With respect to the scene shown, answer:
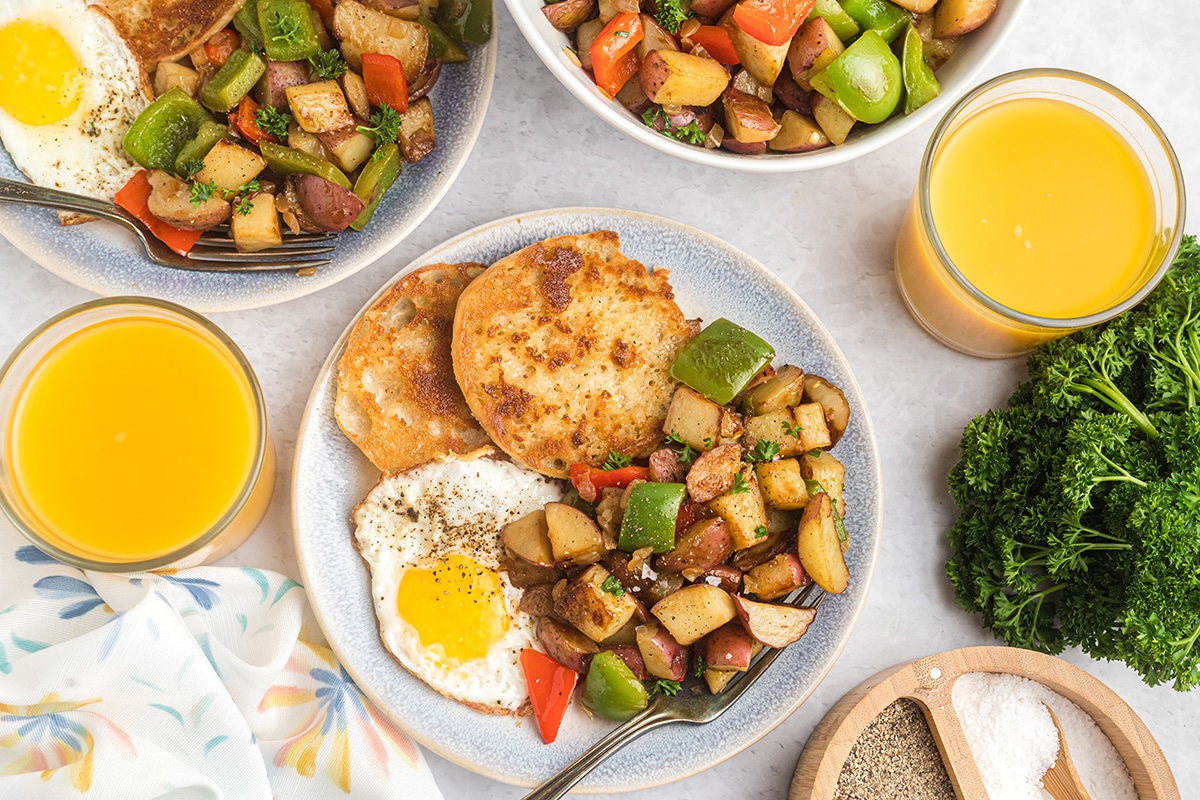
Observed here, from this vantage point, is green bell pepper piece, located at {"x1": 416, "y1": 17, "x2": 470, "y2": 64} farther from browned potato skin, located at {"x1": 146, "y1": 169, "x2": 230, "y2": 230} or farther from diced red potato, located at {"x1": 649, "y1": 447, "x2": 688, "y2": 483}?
diced red potato, located at {"x1": 649, "y1": 447, "x2": 688, "y2": 483}

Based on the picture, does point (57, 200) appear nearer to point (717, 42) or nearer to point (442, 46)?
point (442, 46)

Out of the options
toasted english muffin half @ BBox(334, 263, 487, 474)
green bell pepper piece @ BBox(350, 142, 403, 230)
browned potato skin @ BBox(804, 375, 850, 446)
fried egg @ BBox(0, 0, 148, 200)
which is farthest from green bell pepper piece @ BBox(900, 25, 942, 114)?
fried egg @ BBox(0, 0, 148, 200)

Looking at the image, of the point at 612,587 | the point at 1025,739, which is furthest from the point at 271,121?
the point at 1025,739

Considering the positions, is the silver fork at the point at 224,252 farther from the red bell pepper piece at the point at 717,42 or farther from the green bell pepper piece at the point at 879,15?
the green bell pepper piece at the point at 879,15

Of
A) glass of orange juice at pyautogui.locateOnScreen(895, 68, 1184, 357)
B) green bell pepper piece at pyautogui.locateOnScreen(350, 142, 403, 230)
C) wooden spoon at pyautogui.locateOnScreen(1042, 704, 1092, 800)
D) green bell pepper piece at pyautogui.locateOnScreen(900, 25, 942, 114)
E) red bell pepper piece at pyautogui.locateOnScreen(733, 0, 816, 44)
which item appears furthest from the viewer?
wooden spoon at pyautogui.locateOnScreen(1042, 704, 1092, 800)

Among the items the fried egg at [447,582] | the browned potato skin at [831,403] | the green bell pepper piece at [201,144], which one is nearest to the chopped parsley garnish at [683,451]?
the browned potato skin at [831,403]

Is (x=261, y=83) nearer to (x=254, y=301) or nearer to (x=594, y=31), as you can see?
(x=254, y=301)

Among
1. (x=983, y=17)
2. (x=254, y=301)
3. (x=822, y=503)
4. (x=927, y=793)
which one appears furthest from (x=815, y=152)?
(x=927, y=793)
